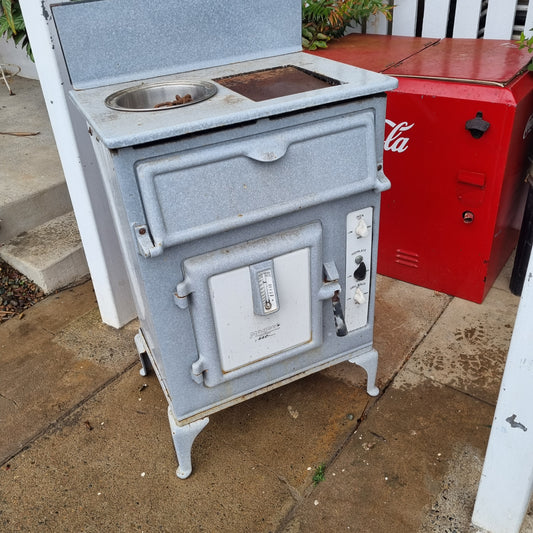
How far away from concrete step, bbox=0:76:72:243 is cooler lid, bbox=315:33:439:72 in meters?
1.84

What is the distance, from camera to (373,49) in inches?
117

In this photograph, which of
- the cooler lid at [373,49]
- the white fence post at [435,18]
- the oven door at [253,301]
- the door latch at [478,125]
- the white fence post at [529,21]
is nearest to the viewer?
the oven door at [253,301]

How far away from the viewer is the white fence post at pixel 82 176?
2.16 meters

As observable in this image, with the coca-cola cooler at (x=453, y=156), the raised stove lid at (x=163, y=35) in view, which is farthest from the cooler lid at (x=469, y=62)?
the raised stove lid at (x=163, y=35)

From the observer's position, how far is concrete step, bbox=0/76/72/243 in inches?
128

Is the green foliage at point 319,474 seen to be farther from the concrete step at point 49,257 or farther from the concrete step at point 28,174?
the concrete step at point 28,174

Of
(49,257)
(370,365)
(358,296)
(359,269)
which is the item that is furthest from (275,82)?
(49,257)

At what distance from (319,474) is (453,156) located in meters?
1.51

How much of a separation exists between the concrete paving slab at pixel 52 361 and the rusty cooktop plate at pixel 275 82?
1430 millimetres

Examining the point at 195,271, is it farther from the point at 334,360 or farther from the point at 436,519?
the point at 436,519

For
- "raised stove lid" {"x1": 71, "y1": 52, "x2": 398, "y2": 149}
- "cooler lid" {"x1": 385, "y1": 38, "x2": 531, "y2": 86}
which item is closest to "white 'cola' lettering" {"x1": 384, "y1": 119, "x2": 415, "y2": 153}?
"cooler lid" {"x1": 385, "y1": 38, "x2": 531, "y2": 86}

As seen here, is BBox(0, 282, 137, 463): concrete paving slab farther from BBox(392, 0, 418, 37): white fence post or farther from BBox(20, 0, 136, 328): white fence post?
BBox(392, 0, 418, 37): white fence post

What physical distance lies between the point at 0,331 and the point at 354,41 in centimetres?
257

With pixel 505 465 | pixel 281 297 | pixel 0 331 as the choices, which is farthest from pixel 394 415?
pixel 0 331
